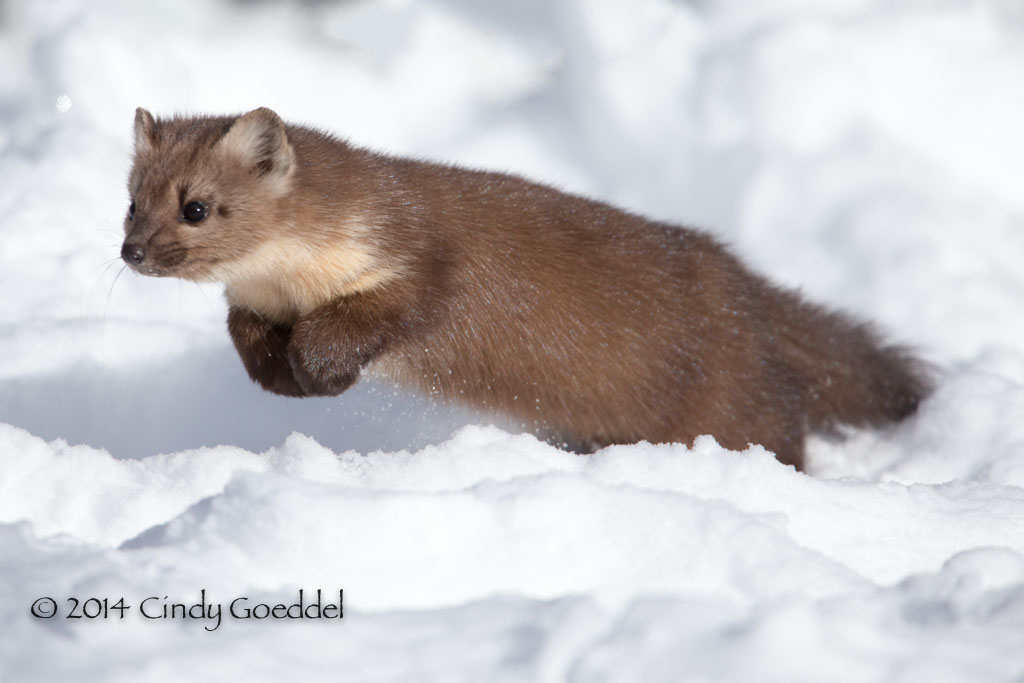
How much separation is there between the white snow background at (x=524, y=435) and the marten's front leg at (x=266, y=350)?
→ 469mm

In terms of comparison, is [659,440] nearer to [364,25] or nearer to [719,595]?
[719,595]

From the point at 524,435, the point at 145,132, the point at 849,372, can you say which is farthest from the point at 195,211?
the point at 849,372

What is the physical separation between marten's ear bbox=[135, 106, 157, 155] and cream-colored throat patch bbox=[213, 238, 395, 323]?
17.2 inches

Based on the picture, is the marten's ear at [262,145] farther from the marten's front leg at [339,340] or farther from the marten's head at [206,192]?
the marten's front leg at [339,340]

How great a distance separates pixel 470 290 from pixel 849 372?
1650 millimetres

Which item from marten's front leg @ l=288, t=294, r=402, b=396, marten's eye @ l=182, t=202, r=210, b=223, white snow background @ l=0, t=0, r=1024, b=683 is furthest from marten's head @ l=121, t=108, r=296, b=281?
white snow background @ l=0, t=0, r=1024, b=683

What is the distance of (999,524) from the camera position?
8.74 feet

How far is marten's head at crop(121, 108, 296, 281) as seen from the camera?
3014 millimetres

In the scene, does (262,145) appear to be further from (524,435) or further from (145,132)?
(524,435)

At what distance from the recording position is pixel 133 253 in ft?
9.68

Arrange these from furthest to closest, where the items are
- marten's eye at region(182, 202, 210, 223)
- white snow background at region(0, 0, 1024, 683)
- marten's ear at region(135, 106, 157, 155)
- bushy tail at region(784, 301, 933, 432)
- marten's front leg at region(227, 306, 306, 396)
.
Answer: bushy tail at region(784, 301, 933, 432) < marten's front leg at region(227, 306, 306, 396) < marten's ear at region(135, 106, 157, 155) < marten's eye at region(182, 202, 210, 223) < white snow background at region(0, 0, 1024, 683)

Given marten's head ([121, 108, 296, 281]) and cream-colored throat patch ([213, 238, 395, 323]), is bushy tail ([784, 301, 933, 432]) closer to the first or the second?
cream-colored throat patch ([213, 238, 395, 323])

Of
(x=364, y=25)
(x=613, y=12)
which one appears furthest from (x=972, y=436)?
(x=364, y=25)

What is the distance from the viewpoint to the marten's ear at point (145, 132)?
10.4 feet
